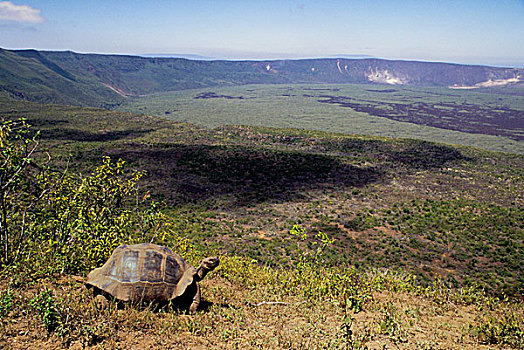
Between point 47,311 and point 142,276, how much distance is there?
6.48ft

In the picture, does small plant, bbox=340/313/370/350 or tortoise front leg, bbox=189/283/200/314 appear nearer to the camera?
small plant, bbox=340/313/370/350

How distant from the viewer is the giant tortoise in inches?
282

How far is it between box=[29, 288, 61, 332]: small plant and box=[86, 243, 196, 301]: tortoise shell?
1233 mm

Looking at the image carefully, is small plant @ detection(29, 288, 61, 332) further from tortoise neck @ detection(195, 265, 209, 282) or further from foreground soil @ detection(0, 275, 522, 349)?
tortoise neck @ detection(195, 265, 209, 282)

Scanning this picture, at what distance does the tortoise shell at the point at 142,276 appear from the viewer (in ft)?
23.5

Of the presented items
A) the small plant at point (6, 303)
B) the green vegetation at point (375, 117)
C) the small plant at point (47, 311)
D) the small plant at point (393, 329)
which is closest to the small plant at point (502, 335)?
the small plant at point (393, 329)

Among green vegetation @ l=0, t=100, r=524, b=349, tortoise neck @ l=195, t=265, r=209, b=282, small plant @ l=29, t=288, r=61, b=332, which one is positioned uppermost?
small plant @ l=29, t=288, r=61, b=332

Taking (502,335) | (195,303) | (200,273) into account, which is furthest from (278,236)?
(502,335)

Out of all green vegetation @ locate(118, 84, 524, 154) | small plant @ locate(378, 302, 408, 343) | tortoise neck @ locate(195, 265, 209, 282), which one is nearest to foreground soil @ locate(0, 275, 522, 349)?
small plant @ locate(378, 302, 408, 343)

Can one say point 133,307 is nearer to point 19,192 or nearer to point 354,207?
point 19,192

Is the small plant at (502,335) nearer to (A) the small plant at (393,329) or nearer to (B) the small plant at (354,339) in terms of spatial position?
(A) the small plant at (393,329)

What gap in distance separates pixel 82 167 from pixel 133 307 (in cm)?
4097

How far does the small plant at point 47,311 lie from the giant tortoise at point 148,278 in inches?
48.5

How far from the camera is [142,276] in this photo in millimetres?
7289
